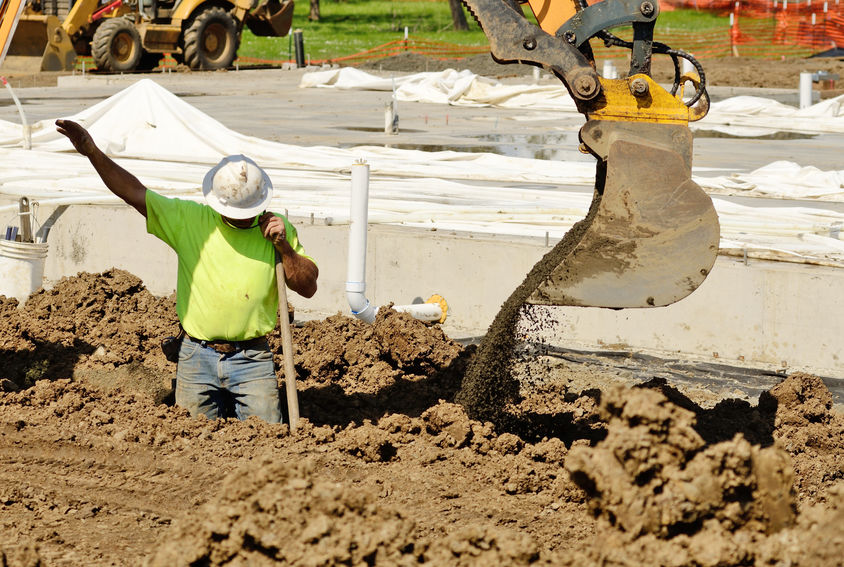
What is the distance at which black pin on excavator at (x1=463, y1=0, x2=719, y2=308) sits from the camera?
514 centimetres

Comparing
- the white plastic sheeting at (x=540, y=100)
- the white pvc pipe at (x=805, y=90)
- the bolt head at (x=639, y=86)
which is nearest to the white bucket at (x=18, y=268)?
the bolt head at (x=639, y=86)

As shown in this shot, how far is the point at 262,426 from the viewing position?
17.7ft

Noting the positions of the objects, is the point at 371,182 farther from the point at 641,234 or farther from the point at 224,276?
the point at 641,234

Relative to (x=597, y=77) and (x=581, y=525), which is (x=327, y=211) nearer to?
(x=597, y=77)

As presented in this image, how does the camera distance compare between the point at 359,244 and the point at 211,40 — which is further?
the point at 211,40

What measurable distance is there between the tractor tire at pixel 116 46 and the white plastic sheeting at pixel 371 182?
11.7 metres

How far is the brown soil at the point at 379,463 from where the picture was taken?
129 inches

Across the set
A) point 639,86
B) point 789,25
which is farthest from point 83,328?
point 789,25

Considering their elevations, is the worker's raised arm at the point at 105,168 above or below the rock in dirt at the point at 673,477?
above

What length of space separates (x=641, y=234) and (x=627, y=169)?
1.00 ft

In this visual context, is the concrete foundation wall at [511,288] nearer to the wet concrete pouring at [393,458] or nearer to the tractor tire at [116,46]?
the wet concrete pouring at [393,458]

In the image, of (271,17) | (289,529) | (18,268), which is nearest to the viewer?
(289,529)

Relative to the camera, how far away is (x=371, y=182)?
1103 cm

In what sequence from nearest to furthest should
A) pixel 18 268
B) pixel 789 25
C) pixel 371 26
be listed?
pixel 18 268 → pixel 789 25 → pixel 371 26
